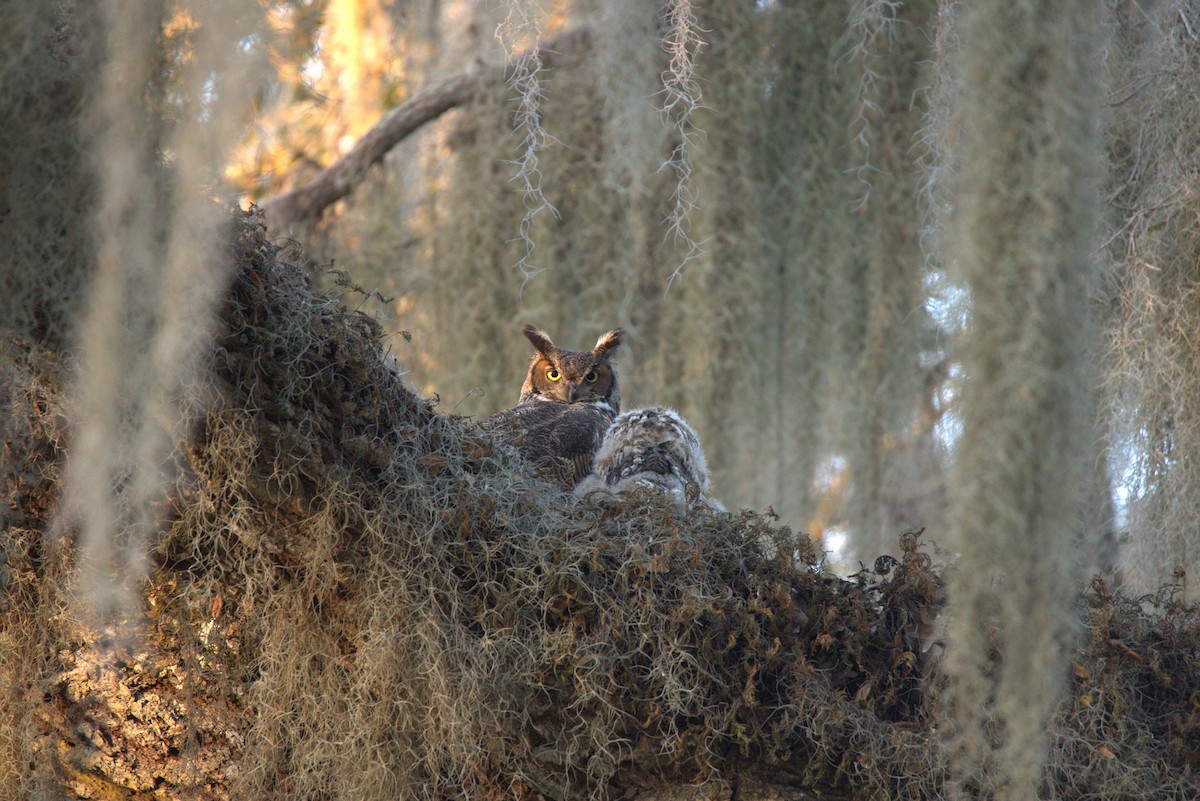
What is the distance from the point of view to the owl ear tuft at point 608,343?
162 inches

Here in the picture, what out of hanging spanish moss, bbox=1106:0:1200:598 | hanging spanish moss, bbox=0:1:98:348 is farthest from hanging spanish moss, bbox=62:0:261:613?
hanging spanish moss, bbox=1106:0:1200:598

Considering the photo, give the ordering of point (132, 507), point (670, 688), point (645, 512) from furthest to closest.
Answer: point (645, 512)
point (670, 688)
point (132, 507)

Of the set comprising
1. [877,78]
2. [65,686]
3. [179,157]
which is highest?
[877,78]

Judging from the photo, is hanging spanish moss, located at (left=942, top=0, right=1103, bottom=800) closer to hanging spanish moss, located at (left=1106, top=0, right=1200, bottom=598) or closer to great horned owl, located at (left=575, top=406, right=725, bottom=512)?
hanging spanish moss, located at (left=1106, top=0, right=1200, bottom=598)

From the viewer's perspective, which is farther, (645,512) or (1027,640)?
(645,512)

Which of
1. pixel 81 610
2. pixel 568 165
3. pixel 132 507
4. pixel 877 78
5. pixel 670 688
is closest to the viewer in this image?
pixel 132 507

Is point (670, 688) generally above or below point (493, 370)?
below

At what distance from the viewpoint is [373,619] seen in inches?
87.0

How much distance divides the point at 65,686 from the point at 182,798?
332 millimetres

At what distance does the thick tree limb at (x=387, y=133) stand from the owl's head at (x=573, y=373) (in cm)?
114

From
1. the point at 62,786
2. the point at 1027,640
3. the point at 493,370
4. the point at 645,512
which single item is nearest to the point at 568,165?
the point at 493,370

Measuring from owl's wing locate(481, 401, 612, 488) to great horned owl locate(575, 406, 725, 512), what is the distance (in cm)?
11

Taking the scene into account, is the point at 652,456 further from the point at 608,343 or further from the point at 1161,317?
the point at 1161,317

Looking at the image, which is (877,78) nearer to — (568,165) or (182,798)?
(568,165)
